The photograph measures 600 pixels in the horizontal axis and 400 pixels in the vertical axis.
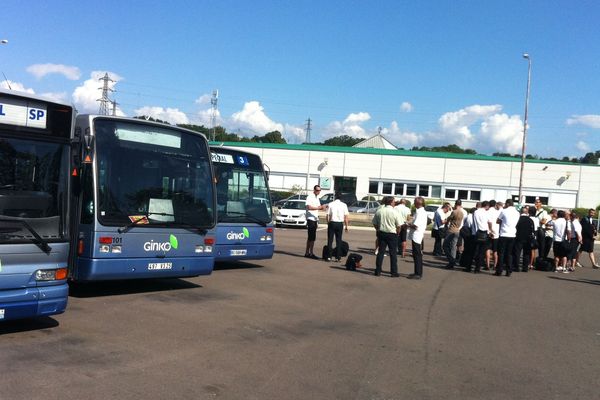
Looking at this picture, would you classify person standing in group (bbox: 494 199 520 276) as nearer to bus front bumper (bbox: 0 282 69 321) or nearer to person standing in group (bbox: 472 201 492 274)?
person standing in group (bbox: 472 201 492 274)

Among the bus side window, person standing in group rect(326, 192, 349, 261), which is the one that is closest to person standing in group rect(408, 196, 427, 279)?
person standing in group rect(326, 192, 349, 261)

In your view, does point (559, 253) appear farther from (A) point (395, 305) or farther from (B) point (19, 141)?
(B) point (19, 141)

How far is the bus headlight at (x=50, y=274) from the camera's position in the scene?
6242 millimetres

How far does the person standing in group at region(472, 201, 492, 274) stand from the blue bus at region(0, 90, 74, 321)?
1068 centimetres

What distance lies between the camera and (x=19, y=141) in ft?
21.0

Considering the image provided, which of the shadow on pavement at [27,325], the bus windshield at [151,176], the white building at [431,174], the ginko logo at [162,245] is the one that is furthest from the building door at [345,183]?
the shadow on pavement at [27,325]

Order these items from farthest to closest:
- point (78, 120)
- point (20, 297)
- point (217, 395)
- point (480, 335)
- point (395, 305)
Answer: point (395, 305) → point (78, 120) → point (480, 335) → point (20, 297) → point (217, 395)

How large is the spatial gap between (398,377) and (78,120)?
19.8ft

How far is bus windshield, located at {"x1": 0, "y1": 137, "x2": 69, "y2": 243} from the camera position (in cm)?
613

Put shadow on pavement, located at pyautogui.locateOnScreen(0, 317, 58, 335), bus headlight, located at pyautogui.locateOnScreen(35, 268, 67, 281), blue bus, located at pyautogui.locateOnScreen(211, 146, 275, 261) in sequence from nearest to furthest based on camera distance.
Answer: bus headlight, located at pyautogui.locateOnScreen(35, 268, 67, 281), shadow on pavement, located at pyautogui.locateOnScreen(0, 317, 58, 335), blue bus, located at pyautogui.locateOnScreen(211, 146, 275, 261)

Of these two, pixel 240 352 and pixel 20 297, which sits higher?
pixel 20 297

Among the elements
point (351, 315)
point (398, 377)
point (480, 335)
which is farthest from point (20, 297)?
point (480, 335)

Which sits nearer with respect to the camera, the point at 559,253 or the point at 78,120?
the point at 78,120

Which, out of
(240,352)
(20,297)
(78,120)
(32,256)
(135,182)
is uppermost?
(78,120)
